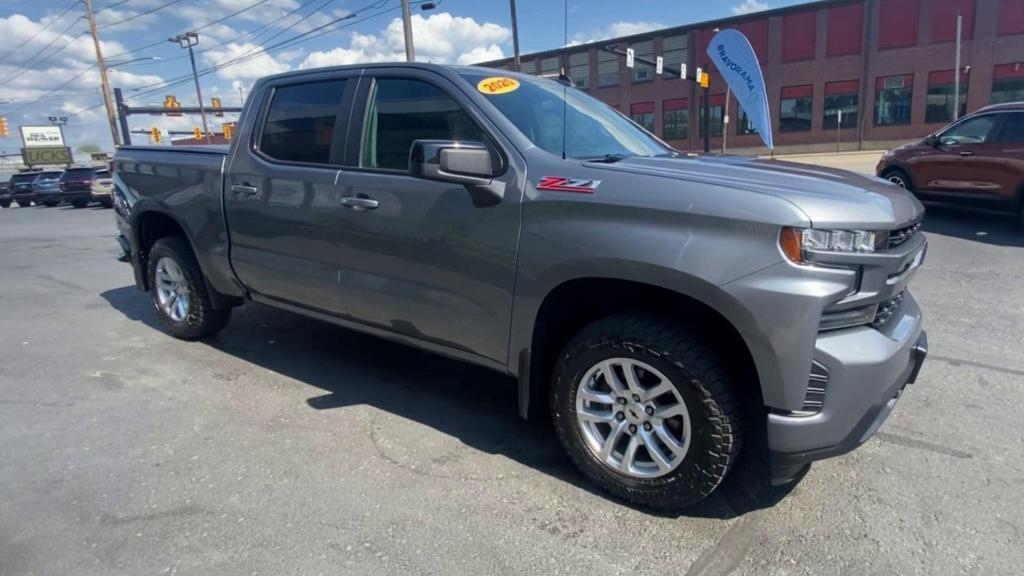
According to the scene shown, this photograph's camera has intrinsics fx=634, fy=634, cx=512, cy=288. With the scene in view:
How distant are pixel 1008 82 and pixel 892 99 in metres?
5.66

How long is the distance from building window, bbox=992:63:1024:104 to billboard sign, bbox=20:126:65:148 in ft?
280

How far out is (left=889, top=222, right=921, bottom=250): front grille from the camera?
99.5 inches

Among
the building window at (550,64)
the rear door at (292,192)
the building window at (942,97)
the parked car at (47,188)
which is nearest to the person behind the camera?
the rear door at (292,192)

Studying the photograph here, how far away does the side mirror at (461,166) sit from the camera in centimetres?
286

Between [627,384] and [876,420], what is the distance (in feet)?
3.20

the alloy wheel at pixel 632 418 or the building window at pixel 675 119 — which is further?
the building window at pixel 675 119

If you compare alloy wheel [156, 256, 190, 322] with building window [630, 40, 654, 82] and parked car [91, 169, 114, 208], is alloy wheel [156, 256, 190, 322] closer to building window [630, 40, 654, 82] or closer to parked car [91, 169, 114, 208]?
parked car [91, 169, 114, 208]

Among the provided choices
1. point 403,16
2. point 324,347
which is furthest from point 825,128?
point 324,347

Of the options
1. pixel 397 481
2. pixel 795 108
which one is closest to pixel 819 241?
pixel 397 481

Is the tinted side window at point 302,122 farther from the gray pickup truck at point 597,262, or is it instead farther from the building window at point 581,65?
the building window at point 581,65

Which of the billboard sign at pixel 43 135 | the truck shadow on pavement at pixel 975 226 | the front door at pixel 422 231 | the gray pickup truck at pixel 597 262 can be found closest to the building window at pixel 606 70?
the truck shadow on pavement at pixel 975 226

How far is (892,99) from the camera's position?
1542 inches

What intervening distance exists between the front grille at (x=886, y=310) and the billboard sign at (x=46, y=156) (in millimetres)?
71574

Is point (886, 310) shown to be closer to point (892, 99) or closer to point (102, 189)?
point (102, 189)
